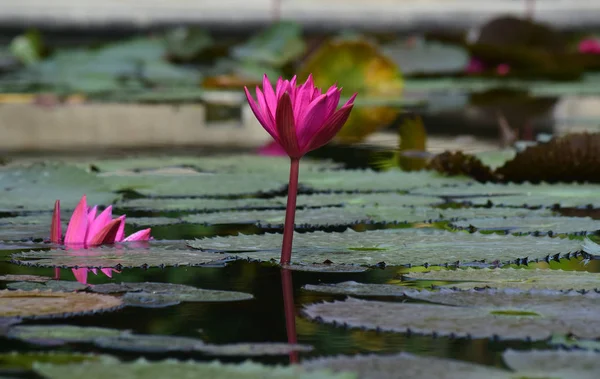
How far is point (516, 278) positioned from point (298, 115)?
0.32 meters

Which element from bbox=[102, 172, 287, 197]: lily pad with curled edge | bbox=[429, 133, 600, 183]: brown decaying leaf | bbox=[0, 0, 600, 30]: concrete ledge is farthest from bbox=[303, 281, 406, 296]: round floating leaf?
bbox=[0, 0, 600, 30]: concrete ledge

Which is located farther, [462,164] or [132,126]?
[132,126]

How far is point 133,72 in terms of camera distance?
24.3 feet

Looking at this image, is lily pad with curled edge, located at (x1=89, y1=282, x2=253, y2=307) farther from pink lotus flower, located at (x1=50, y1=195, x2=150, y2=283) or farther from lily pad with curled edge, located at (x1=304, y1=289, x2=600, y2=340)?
pink lotus flower, located at (x1=50, y1=195, x2=150, y2=283)

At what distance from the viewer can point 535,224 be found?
183cm

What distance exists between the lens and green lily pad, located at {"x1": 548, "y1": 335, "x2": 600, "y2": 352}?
106 cm

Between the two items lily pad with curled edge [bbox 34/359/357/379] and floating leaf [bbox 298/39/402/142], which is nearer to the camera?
lily pad with curled edge [bbox 34/359/357/379]

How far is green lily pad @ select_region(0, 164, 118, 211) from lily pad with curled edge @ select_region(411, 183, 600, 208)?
596 millimetres

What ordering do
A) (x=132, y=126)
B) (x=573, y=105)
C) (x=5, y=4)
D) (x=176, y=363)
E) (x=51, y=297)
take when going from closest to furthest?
(x=176, y=363)
(x=51, y=297)
(x=132, y=126)
(x=573, y=105)
(x=5, y=4)

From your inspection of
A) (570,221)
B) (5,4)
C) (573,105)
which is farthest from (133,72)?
(570,221)

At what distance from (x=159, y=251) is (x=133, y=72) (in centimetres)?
594

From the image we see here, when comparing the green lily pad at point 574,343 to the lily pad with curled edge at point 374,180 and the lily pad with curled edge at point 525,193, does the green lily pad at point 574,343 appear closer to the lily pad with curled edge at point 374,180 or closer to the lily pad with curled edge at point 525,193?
the lily pad with curled edge at point 525,193

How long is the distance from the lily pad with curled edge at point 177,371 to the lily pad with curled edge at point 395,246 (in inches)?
21.9

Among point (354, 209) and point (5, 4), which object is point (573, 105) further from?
point (5, 4)
